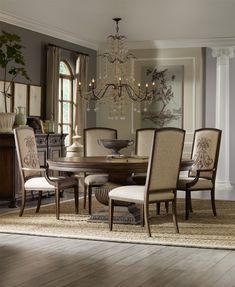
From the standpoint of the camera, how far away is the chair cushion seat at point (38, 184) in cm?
645

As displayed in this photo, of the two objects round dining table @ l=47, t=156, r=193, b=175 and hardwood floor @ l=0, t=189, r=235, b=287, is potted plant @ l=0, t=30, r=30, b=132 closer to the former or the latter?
round dining table @ l=47, t=156, r=193, b=175

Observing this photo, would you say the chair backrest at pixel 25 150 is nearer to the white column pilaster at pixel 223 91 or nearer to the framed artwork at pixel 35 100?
the framed artwork at pixel 35 100

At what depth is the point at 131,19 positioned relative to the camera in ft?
32.1

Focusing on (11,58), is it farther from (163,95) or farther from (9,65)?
(163,95)

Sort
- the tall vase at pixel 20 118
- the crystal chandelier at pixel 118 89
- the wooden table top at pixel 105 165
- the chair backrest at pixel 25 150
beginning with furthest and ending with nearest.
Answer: the crystal chandelier at pixel 118 89 → the tall vase at pixel 20 118 → the chair backrest at pixel 25 150 → the wooden table top at pixel 105 165

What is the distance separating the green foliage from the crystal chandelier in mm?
2045

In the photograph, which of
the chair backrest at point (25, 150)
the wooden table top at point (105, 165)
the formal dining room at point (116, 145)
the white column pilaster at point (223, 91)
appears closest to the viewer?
the formal dining room at point (116, 145)

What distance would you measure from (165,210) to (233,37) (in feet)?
13.6

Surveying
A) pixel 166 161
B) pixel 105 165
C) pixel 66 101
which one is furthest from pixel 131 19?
pixel 166 161

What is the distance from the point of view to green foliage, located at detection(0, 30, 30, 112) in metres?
7.71

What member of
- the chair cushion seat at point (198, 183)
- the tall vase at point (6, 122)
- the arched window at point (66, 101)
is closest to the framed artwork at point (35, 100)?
the arched window at point (66, 101)

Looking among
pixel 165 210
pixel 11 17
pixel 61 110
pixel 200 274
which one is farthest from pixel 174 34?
pixel 200 274

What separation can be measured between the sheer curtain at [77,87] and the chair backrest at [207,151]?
11.5 feet

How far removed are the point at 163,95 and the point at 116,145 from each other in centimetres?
430
